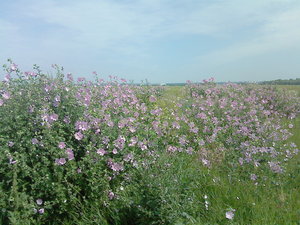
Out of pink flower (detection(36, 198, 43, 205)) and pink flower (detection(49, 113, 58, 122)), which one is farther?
pink flower (detection(49, 113, 58, 122))

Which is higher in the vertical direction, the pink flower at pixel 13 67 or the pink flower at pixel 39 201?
the pink flower at pixel 13 67

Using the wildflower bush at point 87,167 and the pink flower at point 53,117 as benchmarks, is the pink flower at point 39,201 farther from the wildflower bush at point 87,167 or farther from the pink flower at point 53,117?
the pink flower at point 53,117

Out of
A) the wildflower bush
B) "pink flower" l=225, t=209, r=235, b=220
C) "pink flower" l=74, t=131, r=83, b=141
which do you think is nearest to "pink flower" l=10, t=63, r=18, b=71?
the wildflower bush

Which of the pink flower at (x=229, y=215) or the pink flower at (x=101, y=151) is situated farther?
the pink flower at (x=101, y=151)

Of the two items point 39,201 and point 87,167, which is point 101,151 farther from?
point 39,201

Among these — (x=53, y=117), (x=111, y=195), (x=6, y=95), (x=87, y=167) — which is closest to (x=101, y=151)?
(x=87, y=167)

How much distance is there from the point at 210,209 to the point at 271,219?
1.91ft

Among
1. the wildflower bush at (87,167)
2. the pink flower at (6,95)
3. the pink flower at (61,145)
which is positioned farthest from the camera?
the pink flower at (6,95)

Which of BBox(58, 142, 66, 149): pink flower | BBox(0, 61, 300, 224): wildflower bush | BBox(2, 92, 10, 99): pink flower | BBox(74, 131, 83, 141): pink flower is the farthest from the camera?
BBox(2, 92, 10, 99): pink flower

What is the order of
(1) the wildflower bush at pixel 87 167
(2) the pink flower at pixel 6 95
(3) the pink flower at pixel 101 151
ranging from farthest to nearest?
(2) the pink flower at pixel 6 95 → (3) the pink flower at pixel 101 151 → (1) the wildflower bush at pixel 87 167

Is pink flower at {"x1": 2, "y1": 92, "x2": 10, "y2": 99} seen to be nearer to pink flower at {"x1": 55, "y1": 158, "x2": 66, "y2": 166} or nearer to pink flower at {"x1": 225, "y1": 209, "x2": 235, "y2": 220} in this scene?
pink flower at {"x1": 55, "y1": 158, "x2": 66, "y2": 166}

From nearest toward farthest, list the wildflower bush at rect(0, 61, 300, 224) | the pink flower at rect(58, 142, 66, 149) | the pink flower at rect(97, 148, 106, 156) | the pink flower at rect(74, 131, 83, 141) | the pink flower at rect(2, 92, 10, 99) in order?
the wildflower bush at rect(0, 61, 300, 224) < the pink flower at rect(58, 142, 66, 149) < the pink flower at rect(97, 148, 106, 156) < the pink flower at rect(74, 131, 83, 141) < the pink flower at rect(2, 92, 10, 99)

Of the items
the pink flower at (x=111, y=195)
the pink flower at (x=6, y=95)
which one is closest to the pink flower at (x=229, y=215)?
the pink flower at (x=111, y=195)

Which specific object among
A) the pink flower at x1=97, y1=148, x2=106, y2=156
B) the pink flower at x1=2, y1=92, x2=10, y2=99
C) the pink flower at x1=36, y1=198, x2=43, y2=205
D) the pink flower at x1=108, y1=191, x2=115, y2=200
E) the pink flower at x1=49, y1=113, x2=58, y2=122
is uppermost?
the pink flower at x1=2, y1=92, x2=10, y2=99
